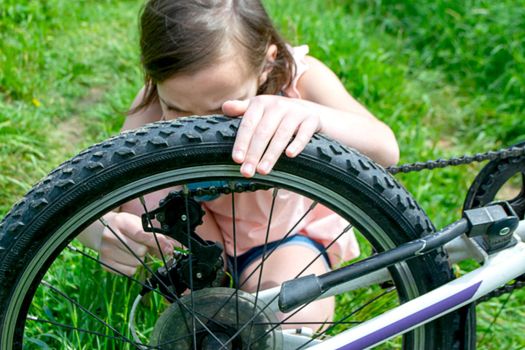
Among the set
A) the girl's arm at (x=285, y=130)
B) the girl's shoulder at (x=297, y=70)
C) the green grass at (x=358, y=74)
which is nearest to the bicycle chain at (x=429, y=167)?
the girl's arm at (x=285, y=130)

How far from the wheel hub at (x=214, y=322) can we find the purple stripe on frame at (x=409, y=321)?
23 cm

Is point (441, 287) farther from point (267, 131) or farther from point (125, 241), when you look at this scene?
point (125, 241)

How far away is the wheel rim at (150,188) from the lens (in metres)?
1.42

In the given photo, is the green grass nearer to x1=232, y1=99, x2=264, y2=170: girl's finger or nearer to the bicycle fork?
the bicycle fork

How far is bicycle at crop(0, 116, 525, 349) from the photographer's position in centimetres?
140

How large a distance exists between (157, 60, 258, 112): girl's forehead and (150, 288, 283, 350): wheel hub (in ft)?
1.47

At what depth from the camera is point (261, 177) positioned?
1.43 m

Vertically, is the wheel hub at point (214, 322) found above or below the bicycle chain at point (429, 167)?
below

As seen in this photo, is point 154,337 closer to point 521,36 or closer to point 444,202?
point 444,202

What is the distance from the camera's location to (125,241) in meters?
1.87

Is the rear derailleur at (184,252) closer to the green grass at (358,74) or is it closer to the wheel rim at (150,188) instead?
the wheel rim at (150,188)

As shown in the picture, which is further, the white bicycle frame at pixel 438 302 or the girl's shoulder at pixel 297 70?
the girl's shoulder at pixel 297 70

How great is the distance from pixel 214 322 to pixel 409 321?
41 centimetres

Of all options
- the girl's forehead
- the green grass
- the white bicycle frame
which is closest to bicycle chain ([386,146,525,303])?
the white bicycle frame
